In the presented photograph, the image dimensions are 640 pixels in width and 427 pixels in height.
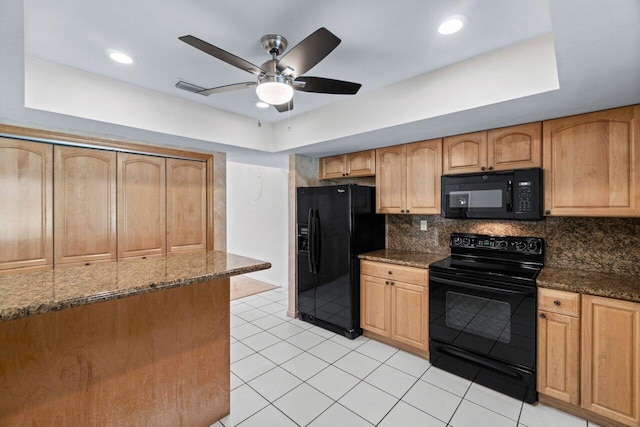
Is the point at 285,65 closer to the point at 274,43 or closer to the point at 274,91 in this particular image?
the point at 274,91

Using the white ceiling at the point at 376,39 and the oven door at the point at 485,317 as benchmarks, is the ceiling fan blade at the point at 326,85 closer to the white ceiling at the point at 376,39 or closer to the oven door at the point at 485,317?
the white ceiling at the point at 376,39

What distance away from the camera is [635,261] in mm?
2178

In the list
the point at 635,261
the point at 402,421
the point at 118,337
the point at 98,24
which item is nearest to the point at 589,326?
the point at 635,261

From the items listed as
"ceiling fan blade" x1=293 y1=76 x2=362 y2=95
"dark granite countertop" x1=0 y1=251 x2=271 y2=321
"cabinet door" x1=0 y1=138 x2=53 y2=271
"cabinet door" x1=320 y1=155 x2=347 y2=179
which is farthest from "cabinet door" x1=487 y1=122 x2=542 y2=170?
"cabinet door" x1=0 y1=138 x2=53 y2=271

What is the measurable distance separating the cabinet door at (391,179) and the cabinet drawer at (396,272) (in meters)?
0.61

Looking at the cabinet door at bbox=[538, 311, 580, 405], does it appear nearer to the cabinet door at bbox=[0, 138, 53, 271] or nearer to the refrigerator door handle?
Result: the refrigerator door handle

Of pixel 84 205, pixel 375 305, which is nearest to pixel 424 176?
pixel 375 305

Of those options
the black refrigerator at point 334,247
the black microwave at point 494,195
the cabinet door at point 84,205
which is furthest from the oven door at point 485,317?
the cabinet door at point 84,205

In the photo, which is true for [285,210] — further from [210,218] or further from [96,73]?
[96,73]

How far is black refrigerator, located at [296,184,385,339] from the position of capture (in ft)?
10.4

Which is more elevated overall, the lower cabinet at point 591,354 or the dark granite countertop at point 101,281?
the dark granite countertop at point 101,281

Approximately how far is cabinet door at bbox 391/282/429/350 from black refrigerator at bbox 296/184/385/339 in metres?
0.46

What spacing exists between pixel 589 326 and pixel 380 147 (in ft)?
7.47

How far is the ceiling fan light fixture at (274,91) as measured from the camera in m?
1.53
